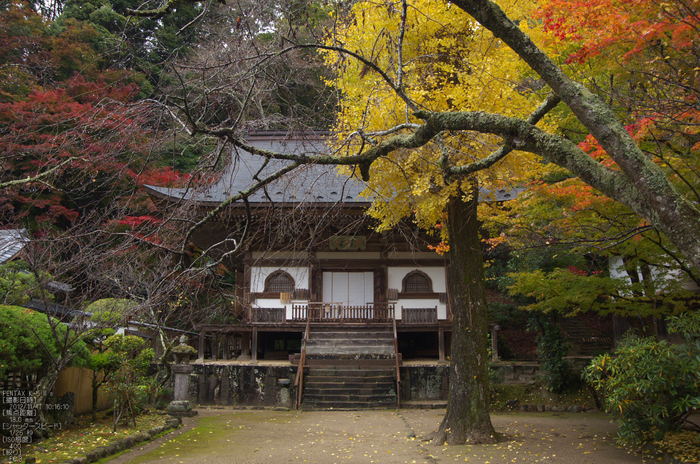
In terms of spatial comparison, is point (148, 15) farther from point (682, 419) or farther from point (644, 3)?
point (682, 419)

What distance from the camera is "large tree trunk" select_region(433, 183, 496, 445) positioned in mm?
7145

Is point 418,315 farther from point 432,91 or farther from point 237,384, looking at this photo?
point 432,91

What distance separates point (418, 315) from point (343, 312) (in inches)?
95.2

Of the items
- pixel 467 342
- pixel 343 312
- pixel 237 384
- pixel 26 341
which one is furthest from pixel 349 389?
pixel 26 341

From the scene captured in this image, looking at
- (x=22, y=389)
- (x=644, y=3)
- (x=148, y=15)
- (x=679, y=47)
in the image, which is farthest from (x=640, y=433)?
(x=22, y=389)

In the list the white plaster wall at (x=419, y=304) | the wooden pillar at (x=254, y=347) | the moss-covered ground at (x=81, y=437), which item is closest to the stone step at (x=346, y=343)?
the white plaster wall at (x=419, y=304)

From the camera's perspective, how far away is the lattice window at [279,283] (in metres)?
14.7

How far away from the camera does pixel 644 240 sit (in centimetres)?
746

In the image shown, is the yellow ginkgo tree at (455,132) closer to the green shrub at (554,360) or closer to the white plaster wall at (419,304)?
the green shrub at (554,360)

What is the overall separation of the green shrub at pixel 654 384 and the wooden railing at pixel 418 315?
8221mm

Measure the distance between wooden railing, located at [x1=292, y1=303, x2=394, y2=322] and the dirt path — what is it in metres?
3.88

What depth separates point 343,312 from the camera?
47.8ft

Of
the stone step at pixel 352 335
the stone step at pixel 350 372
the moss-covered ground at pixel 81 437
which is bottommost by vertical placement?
the moss-covered ground at pixel 81 437

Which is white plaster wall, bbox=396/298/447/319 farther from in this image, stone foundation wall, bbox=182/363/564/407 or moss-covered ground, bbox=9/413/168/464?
moss-covered ground, bbox=9/413/168/464
